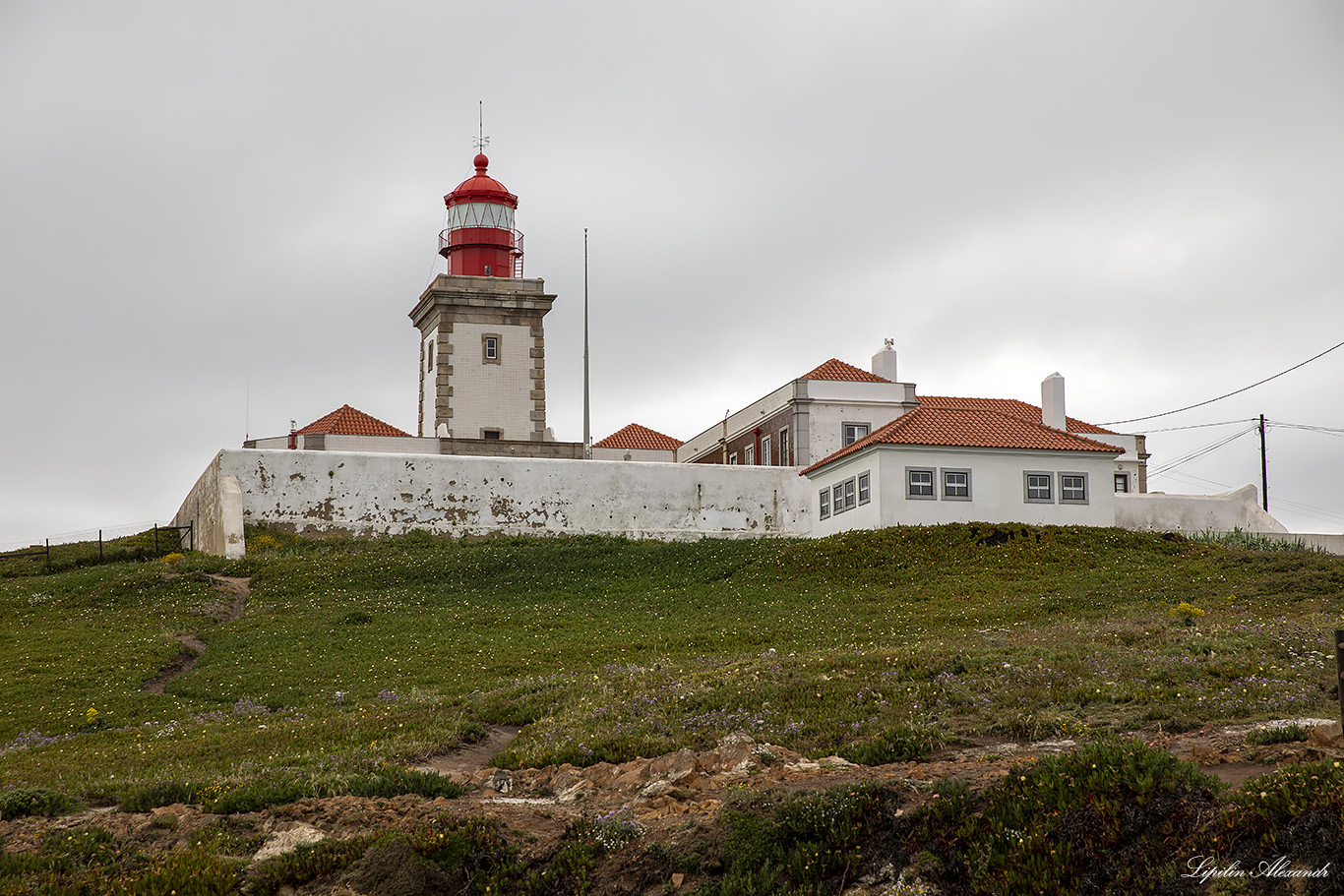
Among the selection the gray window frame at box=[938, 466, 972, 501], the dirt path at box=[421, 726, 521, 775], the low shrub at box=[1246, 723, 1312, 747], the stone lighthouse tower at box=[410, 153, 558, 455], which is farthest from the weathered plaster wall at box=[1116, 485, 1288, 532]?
the low shrub at box=[1246, 723, 1312, 747]

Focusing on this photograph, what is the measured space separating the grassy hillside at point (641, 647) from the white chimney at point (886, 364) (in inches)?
637

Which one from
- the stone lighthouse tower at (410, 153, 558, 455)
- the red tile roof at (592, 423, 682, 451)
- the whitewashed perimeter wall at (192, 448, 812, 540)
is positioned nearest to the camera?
the whitewashed perimeter wall at (192, 448, 812, 540)

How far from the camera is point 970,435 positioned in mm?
37812

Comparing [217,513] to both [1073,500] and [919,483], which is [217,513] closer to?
[919,483]

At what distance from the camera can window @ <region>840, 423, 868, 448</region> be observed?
46.8 m

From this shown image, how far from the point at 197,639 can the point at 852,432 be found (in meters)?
26.3

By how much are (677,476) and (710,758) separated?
94.4ft

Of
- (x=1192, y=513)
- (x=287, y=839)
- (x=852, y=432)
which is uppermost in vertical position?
(x=852, y=432)

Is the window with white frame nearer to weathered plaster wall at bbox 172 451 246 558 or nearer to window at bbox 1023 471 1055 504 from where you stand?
window at bbox 1023 471 1055 504

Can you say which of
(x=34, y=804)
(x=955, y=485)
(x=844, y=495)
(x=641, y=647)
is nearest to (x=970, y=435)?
(x=955, y=485)

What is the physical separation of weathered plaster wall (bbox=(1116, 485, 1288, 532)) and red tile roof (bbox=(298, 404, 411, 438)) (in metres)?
25.8

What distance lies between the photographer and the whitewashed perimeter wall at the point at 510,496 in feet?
129

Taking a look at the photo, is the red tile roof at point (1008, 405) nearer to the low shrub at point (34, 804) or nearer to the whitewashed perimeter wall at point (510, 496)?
the whitewashed perimeter wall at point (510, 496)

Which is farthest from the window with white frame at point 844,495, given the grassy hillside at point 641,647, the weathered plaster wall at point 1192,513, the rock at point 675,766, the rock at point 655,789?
the rock at point 655,789
